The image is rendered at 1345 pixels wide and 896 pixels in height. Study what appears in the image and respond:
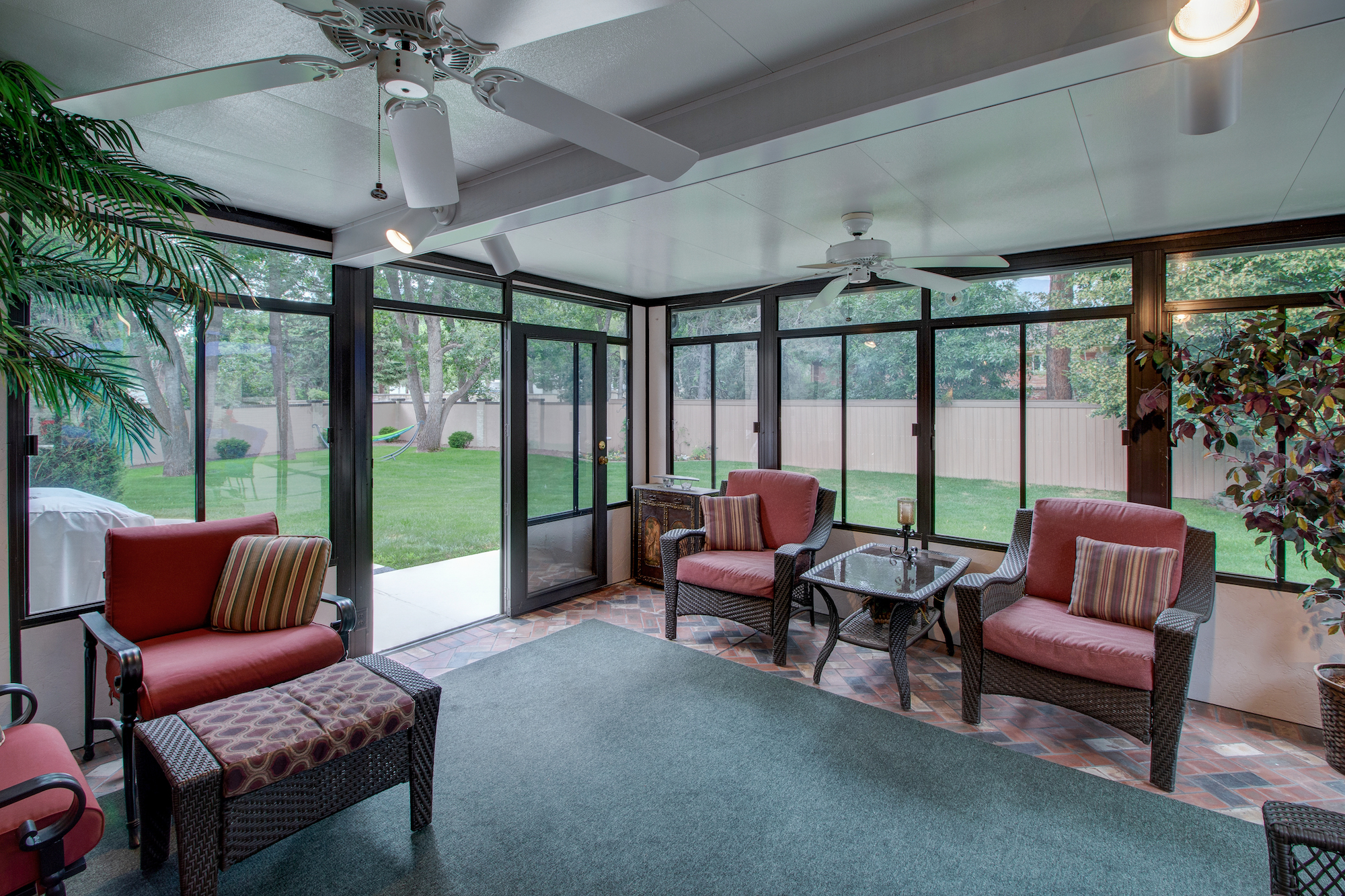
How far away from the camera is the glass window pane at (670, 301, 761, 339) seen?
5246 millimetres

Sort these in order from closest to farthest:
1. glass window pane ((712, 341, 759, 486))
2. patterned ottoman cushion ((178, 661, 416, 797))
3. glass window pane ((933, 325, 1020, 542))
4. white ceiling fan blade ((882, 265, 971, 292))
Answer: patterned ottoman cushion ((178, 661, 416, 797)) < white ceiling fan blade ((882, 265, 971, 292)) < glass window pane ((933, 325, 1020, 542)) < glass window pane ((712, 341, 759, 486))

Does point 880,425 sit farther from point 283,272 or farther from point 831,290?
point 283,272

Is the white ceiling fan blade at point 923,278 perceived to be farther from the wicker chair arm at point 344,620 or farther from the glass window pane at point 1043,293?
the wicker chair arm at point 344,620

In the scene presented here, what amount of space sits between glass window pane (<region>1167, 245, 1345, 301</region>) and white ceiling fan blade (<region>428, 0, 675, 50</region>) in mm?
3707

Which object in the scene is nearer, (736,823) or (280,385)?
(736,823)

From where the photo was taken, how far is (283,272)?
3529 millimetres

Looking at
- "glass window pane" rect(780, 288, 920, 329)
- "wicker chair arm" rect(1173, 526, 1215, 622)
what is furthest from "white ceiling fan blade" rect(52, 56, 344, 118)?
"wicker chair arm" rect(1173, 526, 1215, 622)

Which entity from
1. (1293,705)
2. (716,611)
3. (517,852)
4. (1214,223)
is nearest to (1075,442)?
(1214,223)

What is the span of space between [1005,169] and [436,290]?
337 centimetres

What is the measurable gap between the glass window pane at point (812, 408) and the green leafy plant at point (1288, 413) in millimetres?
2018

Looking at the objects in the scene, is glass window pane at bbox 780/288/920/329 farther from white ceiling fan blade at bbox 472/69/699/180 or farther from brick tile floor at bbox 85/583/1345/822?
white ceiling fan blade at bbox 472/69/699/180

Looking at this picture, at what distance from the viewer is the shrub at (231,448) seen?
3365 mm

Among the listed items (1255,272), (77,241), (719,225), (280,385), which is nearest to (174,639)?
(280,385)

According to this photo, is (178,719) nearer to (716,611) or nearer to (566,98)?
(566,98)
